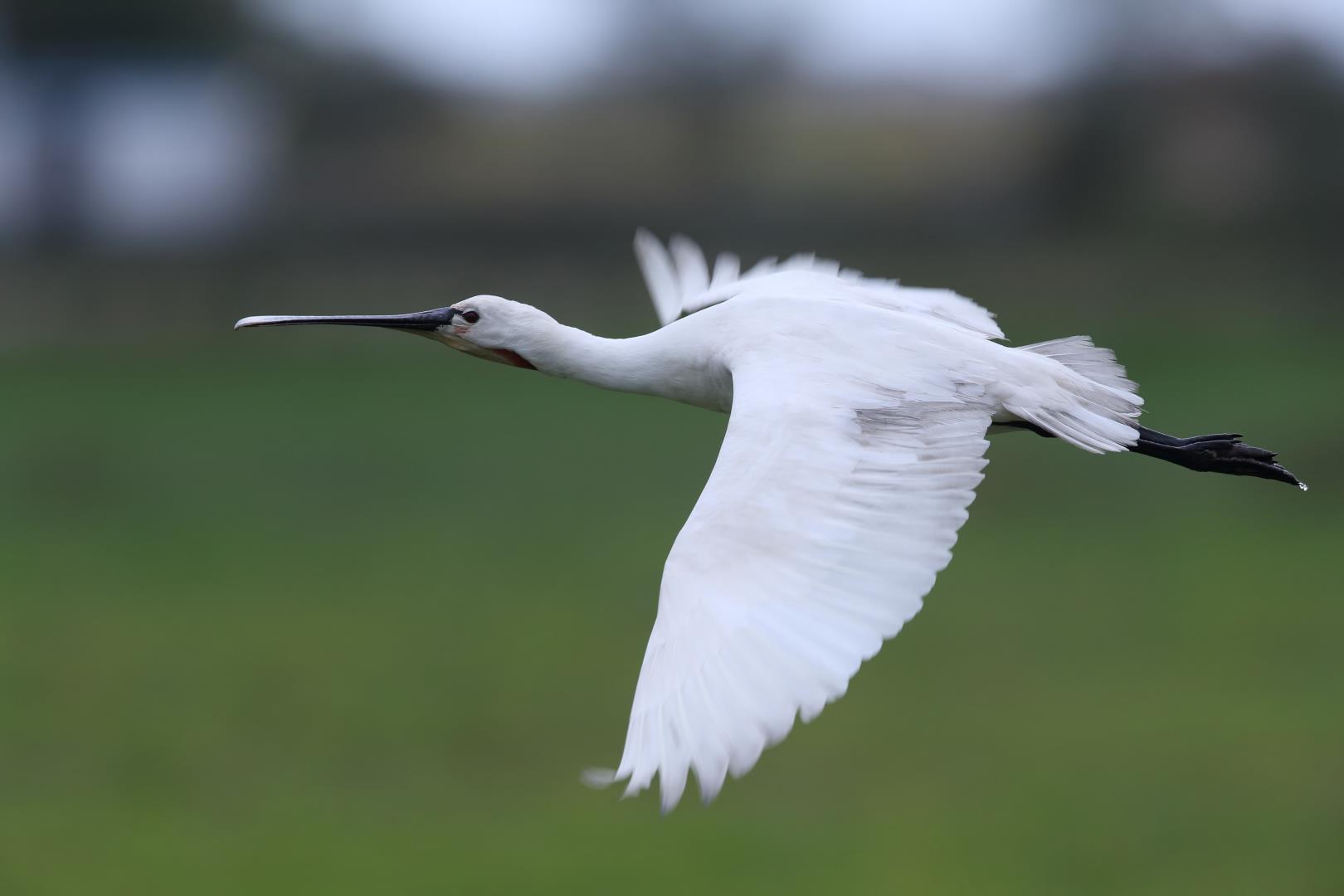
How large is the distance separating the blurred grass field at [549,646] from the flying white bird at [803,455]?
1117cm

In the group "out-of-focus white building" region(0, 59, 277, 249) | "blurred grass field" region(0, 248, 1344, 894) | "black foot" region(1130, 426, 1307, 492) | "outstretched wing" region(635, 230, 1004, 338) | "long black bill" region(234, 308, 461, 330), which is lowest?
"blurred grass field" region(0, 248, 1344, 894)

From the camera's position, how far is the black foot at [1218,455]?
6.76 m

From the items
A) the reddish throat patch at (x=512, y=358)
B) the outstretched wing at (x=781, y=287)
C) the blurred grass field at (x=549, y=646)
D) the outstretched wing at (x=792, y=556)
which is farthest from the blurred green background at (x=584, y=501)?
the outstretched wing at (x=792, y=556)

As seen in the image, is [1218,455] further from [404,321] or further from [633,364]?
[404,321]

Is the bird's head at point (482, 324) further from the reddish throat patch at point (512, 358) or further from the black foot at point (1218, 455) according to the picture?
the black foot at point (1218, 455)

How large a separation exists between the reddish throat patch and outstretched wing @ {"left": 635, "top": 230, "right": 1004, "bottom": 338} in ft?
2.76

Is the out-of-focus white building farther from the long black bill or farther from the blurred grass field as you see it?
the long black bill

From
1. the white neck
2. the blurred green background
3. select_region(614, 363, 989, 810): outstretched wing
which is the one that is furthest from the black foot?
the blurred green background

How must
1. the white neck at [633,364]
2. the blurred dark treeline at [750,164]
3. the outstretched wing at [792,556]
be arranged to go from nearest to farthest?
the outstretched wing at [792,556] < the white neck at [633,364] < the blurred dark treeline at [750,164]

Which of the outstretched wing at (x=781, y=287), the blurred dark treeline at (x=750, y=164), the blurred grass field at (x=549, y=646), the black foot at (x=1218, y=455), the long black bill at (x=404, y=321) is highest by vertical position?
the outstretched wing at (x=781, y=287)

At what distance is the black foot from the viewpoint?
6.76 m

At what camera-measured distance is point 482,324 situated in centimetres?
715

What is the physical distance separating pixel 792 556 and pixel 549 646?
1851 centimetres

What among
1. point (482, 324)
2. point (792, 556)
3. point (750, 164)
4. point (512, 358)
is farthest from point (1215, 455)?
point (750, 164)
